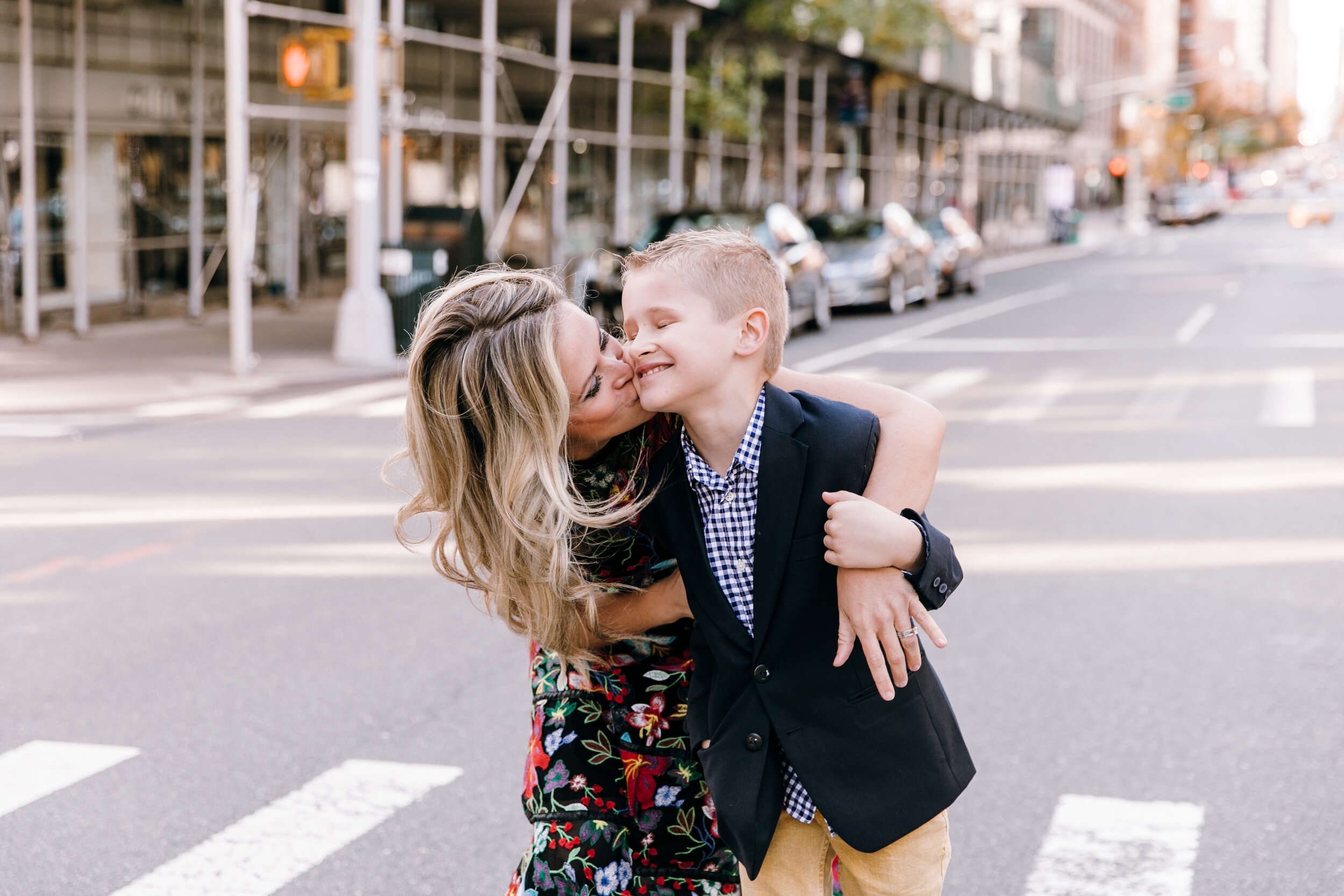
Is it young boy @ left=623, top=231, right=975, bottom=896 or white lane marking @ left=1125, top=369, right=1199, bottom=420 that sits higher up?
young boy @ left=623, top=231, right=975, bottom=896

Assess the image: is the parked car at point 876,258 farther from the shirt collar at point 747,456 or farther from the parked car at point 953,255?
the shirt collar at point 747,456

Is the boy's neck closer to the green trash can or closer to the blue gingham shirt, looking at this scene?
the blue gingham shirt

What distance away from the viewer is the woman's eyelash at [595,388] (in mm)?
2326

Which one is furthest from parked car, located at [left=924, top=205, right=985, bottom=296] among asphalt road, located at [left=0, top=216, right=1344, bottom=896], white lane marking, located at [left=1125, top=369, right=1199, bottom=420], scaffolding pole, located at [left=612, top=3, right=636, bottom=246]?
asphalt road, located at [left=0, top=216, right=1344, bottom=896]

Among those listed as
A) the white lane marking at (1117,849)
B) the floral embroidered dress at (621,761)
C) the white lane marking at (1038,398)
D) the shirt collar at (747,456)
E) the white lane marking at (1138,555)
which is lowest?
the white lane marking at (1117,849)

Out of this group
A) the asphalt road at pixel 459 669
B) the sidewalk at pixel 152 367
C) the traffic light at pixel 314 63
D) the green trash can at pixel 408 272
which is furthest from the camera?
the green trash can at pixel 408 272

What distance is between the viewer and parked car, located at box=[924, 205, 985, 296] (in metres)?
27.6

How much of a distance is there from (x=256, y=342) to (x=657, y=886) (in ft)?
52.0

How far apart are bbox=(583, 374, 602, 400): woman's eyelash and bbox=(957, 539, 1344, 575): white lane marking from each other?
5081mm

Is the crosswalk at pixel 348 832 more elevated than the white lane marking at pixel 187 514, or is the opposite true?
the white lane marking at pixel 187 514

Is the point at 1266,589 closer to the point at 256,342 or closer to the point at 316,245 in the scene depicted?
the point at 256,342

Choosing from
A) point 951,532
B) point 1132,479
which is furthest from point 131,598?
point 1132,479

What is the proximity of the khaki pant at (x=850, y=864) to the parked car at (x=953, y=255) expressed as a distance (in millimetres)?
25113

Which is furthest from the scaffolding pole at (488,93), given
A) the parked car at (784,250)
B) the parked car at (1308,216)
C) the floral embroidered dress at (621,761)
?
the parked car at (1308,216)
